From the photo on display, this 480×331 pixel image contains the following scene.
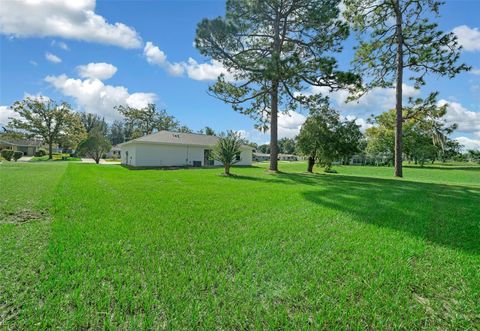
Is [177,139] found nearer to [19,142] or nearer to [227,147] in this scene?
[227,147]

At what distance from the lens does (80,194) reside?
7012 millimetres

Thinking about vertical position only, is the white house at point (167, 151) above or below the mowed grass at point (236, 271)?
above

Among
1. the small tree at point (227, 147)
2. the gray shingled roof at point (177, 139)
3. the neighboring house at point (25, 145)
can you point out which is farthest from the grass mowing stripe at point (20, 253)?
the neighboring house at point (25, 145)

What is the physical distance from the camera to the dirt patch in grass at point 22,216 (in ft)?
14.4

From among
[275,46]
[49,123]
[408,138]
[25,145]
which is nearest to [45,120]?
[49,123]

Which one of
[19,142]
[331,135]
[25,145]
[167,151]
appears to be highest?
[19,142]

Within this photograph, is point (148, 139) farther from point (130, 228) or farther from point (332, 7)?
point (130, 228)

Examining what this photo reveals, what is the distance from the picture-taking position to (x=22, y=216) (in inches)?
184

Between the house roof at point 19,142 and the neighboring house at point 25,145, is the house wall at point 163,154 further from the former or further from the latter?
the neighboring house at point 25,145

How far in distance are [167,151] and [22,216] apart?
1905cm

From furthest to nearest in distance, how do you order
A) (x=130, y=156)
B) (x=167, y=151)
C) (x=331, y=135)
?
(x=130, y=156) < (x=167, y=151) < (x=331, y=135)

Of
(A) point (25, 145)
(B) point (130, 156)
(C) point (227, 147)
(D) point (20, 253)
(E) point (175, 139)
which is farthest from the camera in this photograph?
(A) point (25, 145)

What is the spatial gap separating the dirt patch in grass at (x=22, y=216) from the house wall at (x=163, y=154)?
17757 millimetres

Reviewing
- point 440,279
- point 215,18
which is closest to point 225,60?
point 215,18
